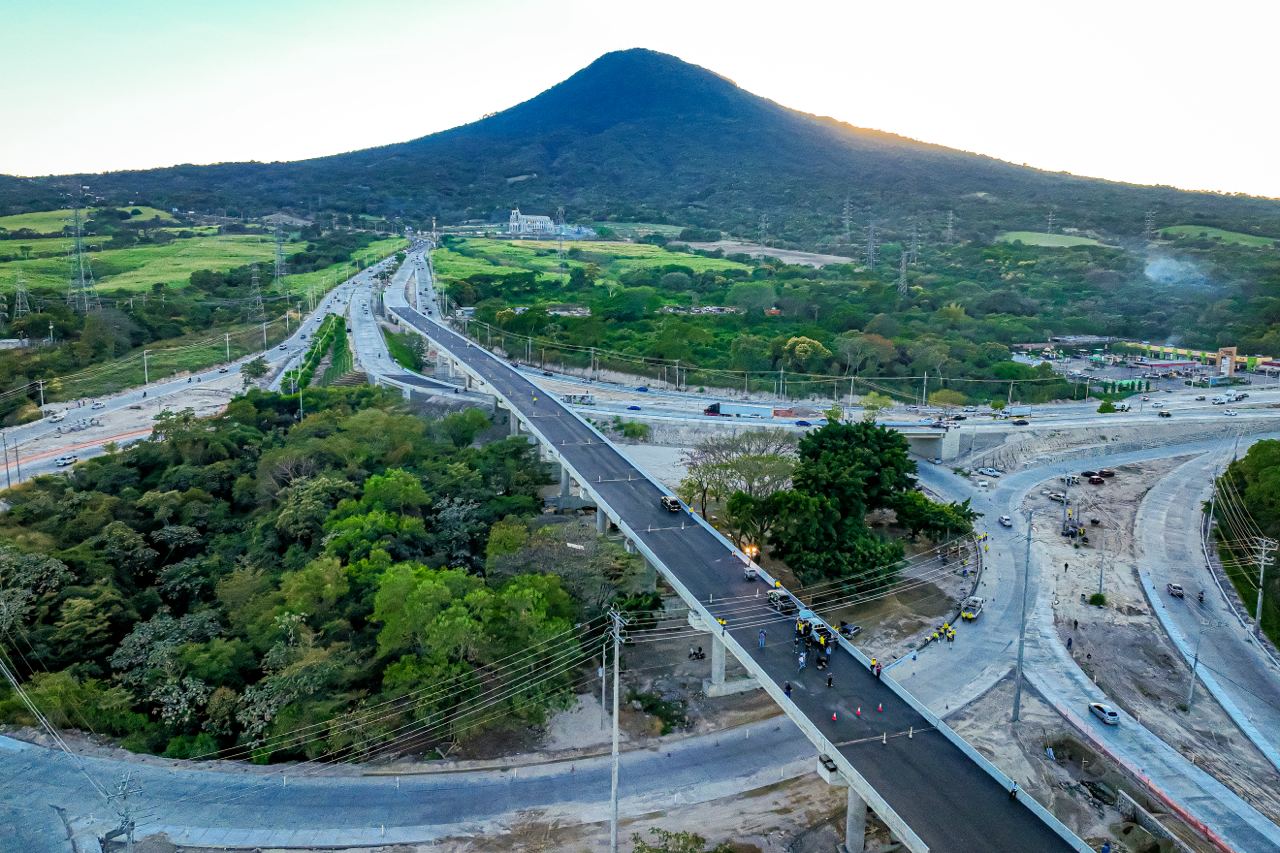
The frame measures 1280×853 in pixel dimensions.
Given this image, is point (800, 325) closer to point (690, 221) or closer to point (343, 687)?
point (343, 687)

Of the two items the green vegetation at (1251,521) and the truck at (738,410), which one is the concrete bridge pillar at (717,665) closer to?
the green vegetation at (1251,521)

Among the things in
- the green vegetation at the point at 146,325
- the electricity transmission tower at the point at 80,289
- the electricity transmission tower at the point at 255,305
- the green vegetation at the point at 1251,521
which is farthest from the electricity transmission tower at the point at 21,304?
the green vegetation at the point at 1251,521

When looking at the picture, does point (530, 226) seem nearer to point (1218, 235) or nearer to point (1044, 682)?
point (1218, 235)

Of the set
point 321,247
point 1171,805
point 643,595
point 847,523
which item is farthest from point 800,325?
point 321,247

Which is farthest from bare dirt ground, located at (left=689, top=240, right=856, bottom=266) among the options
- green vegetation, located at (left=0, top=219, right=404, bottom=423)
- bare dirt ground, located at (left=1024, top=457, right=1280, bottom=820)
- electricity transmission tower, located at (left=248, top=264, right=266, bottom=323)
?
bare dirt ground, located at (left=1024, top=457, right=1280, bottom=820)

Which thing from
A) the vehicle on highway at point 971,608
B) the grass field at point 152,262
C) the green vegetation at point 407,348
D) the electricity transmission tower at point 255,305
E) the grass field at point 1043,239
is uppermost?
the grass field at point 1043,239

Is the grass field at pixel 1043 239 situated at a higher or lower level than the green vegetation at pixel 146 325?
higher

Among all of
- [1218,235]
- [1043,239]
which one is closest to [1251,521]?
[1043,239]
